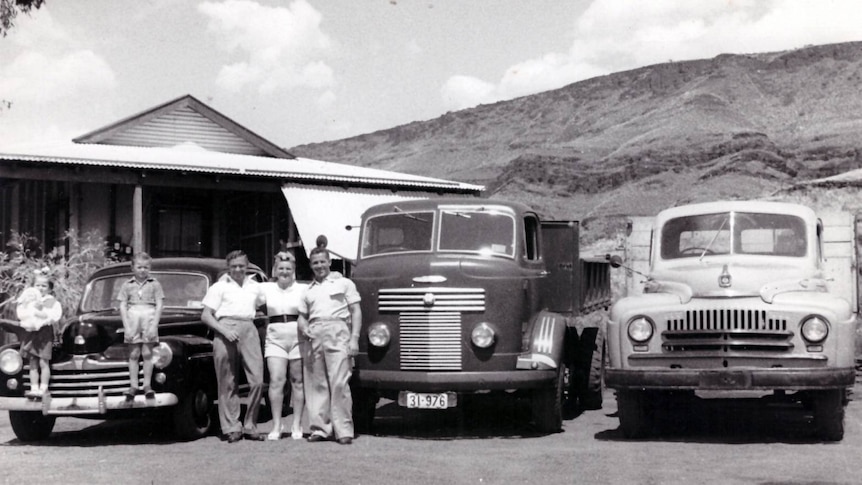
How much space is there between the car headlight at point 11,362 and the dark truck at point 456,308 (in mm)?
2922

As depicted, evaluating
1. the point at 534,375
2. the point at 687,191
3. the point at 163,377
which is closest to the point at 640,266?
the point at 534,375

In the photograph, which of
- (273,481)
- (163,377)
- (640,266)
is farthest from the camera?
(640,266)

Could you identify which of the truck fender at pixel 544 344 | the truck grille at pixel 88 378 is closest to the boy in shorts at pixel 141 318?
the truck grille at pixel 88 378

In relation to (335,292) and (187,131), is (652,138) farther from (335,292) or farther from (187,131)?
(335,292)

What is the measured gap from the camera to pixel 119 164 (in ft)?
55.5

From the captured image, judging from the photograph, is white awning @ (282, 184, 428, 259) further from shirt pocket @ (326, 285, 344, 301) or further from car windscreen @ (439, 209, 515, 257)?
shirt pocket @ (326, 285, 344, 301)

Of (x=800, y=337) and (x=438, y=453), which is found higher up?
(x=800, y=337)

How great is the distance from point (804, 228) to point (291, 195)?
11.2 meters

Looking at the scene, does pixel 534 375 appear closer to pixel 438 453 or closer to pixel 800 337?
pixel 438 453

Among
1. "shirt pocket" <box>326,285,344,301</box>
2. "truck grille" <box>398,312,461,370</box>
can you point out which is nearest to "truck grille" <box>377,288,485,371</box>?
"truck grille" <box>398,312,461,370</box>

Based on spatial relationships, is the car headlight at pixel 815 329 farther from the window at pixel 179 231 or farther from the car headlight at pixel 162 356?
the window at pixel 179 231

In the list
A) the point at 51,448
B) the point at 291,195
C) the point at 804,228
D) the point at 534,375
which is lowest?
the point at 51,448

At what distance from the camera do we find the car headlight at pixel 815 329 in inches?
314

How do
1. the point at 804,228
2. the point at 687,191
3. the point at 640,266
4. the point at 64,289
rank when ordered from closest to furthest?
the point at 804,228 < the point at 640,266 < the point at 64,289 < the point at 687,191
